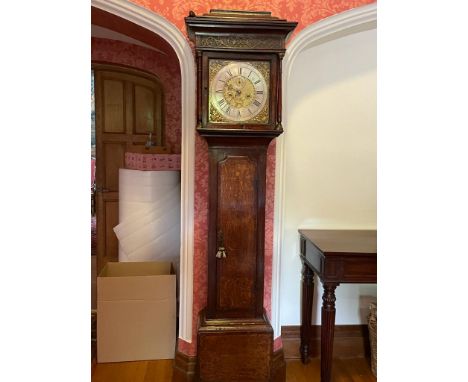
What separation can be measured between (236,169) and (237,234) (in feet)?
1.13

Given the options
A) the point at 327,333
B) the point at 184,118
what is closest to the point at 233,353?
the point at 327,333

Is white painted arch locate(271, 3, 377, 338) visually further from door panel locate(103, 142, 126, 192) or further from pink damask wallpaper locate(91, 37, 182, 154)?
door panel locate(103, 142, 126, 192)

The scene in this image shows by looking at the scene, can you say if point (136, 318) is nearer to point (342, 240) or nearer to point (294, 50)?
point (342, 240)

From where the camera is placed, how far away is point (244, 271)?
86.2 inches

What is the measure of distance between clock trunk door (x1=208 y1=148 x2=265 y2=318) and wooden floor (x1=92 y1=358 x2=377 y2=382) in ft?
1.99

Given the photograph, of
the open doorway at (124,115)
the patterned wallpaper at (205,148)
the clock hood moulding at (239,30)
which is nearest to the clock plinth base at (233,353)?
the patterned wallpaper at (205,148)

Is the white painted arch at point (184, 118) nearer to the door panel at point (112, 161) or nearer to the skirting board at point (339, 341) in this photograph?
the skirting board at point (339, 341)

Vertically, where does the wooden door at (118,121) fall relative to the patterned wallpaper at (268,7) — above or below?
below

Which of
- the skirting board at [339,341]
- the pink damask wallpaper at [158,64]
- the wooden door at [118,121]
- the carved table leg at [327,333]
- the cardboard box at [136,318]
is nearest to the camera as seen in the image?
the carved table leg at [327,333]

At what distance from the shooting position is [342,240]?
94.1 inches

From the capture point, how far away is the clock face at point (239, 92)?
2.06 metres

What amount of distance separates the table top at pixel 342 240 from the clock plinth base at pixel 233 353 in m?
0.55
